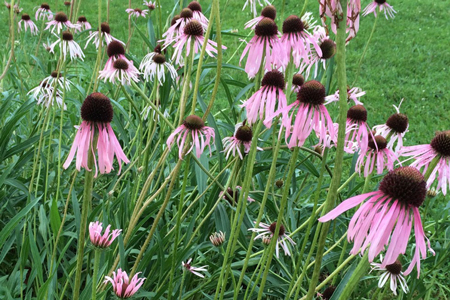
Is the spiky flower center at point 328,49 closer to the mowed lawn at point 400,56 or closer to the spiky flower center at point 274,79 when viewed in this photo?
the spiky flower center at point 274,79

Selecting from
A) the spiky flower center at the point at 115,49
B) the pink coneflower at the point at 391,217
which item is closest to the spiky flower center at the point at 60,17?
the spiky flower center at the point at 115,49

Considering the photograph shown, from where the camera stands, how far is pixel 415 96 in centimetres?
362

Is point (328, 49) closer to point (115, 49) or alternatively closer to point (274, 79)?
point (274, 79)

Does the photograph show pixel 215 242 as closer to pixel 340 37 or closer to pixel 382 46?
pixel 340 37

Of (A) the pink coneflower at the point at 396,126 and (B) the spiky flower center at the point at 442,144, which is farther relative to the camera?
(A) the pink coneflower at the point at 396,126

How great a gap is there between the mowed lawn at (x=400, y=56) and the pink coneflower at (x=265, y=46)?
1649 mm

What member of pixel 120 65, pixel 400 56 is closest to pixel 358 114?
pixel 120 65

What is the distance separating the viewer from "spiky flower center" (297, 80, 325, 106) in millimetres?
684

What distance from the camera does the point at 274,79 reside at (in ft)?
2.88

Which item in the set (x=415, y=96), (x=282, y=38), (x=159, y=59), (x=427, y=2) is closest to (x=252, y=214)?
(x=159, y=59)

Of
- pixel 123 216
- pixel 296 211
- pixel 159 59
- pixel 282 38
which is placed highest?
pixel 282 38

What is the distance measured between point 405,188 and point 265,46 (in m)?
0.49

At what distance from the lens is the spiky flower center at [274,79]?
871 mm

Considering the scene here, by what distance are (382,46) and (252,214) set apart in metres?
3.65
